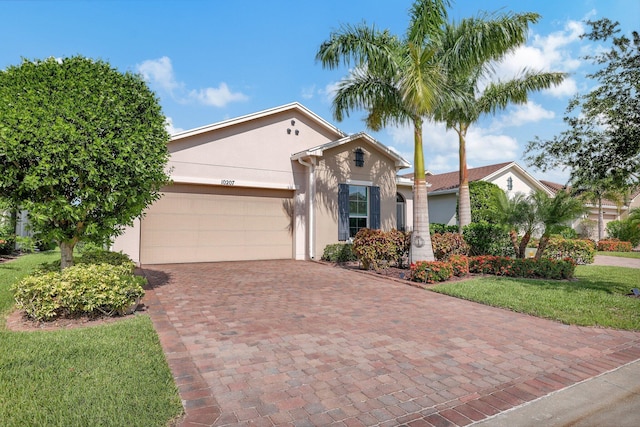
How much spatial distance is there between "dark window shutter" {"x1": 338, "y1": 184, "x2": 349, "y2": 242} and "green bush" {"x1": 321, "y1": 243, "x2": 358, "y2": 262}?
0.55m

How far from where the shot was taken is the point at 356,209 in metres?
14.3

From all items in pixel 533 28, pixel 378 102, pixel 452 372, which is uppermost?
pixel 533 28

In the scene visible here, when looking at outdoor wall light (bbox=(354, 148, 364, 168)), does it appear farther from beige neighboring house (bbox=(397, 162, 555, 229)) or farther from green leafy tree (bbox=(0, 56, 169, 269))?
green leafy tree (bbox=(0, 56, 169, 269))

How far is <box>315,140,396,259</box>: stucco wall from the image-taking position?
1351 centimetres

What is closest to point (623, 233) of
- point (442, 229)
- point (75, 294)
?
point (442, 229)

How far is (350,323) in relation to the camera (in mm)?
5594

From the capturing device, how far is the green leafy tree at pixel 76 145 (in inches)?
216

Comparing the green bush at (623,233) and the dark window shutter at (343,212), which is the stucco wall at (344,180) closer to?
the dark window shutter at (343,212)

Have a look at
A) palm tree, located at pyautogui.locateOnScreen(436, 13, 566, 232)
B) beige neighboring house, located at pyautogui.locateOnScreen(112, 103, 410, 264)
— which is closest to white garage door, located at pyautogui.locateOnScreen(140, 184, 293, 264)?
beige neighboring house, located at pyautogui.locateOnScreen(112, 103, 410, 264)

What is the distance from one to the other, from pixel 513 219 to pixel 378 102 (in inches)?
218

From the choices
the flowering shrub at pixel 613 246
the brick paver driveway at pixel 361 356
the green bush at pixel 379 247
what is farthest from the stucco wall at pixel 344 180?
the flowering shrub at pixel 613 246

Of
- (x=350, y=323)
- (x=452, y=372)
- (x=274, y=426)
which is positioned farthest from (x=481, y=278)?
(x=274, y=426)

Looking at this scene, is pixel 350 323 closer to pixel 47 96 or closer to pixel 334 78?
pixel 47 96

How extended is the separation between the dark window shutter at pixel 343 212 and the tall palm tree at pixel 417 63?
11.2 feet
